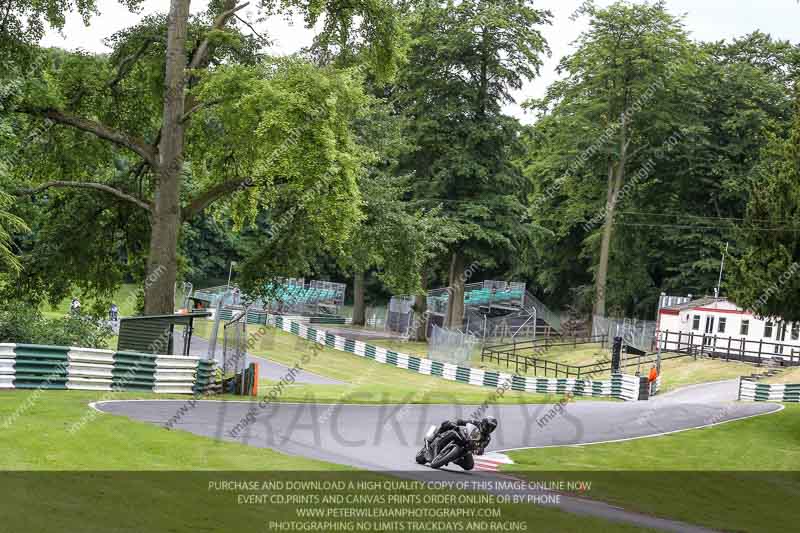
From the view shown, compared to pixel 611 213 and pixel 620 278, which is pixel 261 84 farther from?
pixel 620 278

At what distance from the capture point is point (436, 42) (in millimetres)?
56438

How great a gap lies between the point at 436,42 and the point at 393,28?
33.1 meters

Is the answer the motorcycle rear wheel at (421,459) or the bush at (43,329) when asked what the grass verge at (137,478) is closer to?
the motorcycle rear wheel at (421,459)

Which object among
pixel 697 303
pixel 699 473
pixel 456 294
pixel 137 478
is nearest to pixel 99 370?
pixel 137 478

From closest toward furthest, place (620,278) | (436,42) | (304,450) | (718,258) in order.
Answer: (304,450), (436,42), (718,258), (620,278)

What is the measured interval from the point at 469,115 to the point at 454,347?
1564 centimetres

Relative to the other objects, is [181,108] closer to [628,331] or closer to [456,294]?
[456,294]

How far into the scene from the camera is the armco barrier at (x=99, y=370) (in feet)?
63.1

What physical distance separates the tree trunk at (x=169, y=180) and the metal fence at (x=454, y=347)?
83.4 ft

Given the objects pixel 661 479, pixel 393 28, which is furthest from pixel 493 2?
pixel 661 479

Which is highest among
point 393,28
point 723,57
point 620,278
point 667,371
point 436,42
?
point 723,57

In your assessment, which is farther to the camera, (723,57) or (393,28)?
(723,57)

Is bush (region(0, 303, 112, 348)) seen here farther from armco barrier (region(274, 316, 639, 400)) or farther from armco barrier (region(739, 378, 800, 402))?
armco barrier (region(739, 378, 800, 402))

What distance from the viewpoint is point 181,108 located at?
79.2 feet
